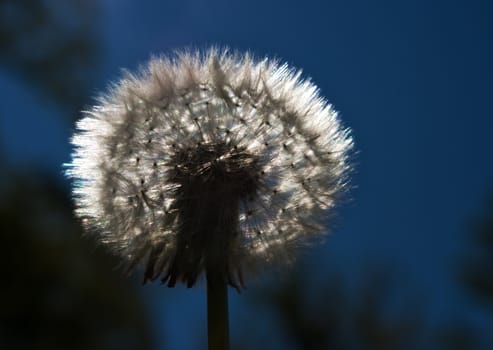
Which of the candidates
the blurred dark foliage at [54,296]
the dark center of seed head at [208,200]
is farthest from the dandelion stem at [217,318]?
the blurred dark foliage at [54,296]

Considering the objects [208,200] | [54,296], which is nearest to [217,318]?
[208,200]

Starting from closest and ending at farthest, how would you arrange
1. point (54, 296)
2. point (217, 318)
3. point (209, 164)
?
point (217, 318)
point (209, 164)
point (54, 296)

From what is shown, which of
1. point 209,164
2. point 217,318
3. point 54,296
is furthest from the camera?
point 54,296

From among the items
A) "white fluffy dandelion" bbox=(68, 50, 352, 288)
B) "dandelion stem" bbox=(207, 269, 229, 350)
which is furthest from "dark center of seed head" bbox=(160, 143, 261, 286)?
"dandelion stem" bbox=(207, 269, 229, 350)

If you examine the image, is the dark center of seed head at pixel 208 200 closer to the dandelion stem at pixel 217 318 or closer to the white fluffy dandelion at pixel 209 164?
the white fluffy dandelion at pixel 209 164

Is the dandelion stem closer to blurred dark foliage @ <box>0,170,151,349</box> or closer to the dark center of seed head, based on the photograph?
the dark center of seed head

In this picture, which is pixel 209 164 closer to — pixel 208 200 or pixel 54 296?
pixel 208 200
